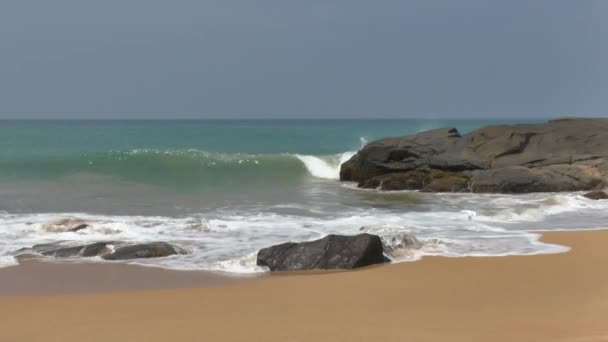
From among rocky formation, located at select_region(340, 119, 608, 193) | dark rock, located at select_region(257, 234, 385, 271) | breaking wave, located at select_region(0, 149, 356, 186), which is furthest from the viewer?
breaking wave, located at select_region(0, 149, 356, 186)

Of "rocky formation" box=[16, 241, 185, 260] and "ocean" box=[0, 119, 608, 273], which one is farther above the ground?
"rocky formation" box=[16, 241, 185, 260]

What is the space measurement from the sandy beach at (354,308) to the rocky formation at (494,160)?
37.5 feet

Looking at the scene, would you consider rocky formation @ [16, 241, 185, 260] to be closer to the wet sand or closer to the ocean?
the ocean

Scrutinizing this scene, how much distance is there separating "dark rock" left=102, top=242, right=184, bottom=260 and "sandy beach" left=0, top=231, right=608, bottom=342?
40.3 inches

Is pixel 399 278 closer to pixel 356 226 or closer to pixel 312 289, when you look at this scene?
pixel 312 289

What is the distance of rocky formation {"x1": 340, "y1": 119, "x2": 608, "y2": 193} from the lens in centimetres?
1930

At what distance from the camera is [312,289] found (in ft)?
23.0

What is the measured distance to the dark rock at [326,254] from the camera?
8.27 meters

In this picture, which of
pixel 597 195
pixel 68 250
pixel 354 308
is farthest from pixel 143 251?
Result: pixel 597 195

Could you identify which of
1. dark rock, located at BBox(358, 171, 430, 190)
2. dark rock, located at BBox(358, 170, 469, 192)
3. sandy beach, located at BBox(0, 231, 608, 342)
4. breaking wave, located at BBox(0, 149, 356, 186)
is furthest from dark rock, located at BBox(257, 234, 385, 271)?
breaking wave, located at BBox(0, 149, 356, 186)

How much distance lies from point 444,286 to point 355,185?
15.6 metres

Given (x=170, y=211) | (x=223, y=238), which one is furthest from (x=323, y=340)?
(x=170, y=211)

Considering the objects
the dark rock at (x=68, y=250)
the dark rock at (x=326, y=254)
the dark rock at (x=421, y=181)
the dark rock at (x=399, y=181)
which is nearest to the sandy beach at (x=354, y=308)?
the dark rock at (x=326, y=254)

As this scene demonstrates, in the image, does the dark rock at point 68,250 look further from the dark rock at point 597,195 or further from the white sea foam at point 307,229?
the dark rock at point 597,195
